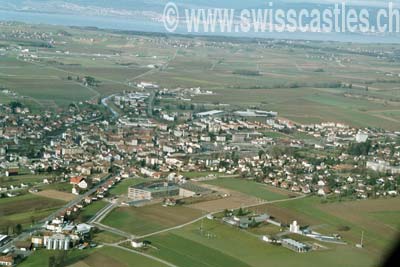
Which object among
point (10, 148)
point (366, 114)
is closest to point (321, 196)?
point (10, 148)

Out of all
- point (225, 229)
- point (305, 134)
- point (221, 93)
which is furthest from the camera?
point (221, 93)

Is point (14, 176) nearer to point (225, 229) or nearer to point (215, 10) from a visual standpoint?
point (225, 229)

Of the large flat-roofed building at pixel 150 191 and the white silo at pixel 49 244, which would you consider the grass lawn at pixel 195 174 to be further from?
the white silo at pixel 49 244

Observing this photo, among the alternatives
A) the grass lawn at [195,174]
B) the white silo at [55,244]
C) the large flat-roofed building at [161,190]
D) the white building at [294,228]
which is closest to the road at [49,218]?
the white silo at [55,244]

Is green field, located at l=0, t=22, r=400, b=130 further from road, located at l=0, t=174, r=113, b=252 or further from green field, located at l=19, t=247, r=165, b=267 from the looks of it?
green field, located at l=19, t=247, r=165, b=267

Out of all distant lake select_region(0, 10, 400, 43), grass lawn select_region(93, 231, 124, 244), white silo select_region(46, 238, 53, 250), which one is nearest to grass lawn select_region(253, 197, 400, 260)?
grass lawn select_region(93, 231, 124, 244)

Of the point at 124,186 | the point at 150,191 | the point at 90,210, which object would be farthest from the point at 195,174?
the point at 90,210
